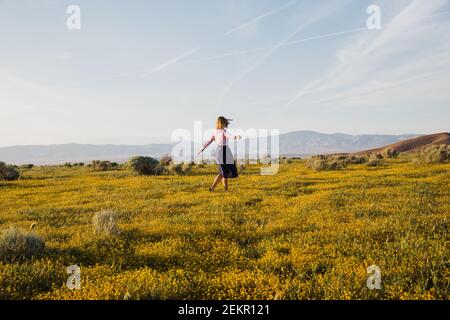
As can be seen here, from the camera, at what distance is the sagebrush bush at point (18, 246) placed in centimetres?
718

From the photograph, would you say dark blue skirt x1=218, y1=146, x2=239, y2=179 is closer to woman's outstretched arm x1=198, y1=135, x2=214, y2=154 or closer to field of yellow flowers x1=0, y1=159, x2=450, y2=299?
woman's outstretched arm x1=198, y1=135, x2=214, y2=154

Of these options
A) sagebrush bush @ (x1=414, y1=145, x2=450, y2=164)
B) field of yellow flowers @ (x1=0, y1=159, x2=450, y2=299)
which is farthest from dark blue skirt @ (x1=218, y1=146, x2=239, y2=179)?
sagebrush bush @ (x1=414, y1=145, x2=450, y2=164)

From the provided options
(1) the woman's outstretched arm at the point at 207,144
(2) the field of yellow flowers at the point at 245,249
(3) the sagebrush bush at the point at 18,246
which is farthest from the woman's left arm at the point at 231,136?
(3) the sagebrush bush at the point at 18,246

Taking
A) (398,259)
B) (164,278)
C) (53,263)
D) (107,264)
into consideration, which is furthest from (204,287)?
(398,259)

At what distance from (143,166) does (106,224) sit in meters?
20.9

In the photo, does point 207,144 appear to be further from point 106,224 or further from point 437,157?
point 437,157

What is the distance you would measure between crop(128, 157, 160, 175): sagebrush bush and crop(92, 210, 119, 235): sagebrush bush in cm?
2018

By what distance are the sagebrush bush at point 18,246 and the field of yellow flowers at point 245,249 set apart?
0.62ft

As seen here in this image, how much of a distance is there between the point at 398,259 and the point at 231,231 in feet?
12.8

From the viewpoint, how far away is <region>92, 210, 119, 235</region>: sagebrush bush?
351 inches

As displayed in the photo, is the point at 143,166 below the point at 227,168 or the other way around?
below

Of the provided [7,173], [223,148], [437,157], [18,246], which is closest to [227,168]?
[223,148]

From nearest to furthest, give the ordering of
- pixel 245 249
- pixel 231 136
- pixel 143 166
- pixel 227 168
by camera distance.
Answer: pixel 245 249
pixel 231 136
pixel 227 168
pixel 143 166

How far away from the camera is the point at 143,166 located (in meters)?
29.7
